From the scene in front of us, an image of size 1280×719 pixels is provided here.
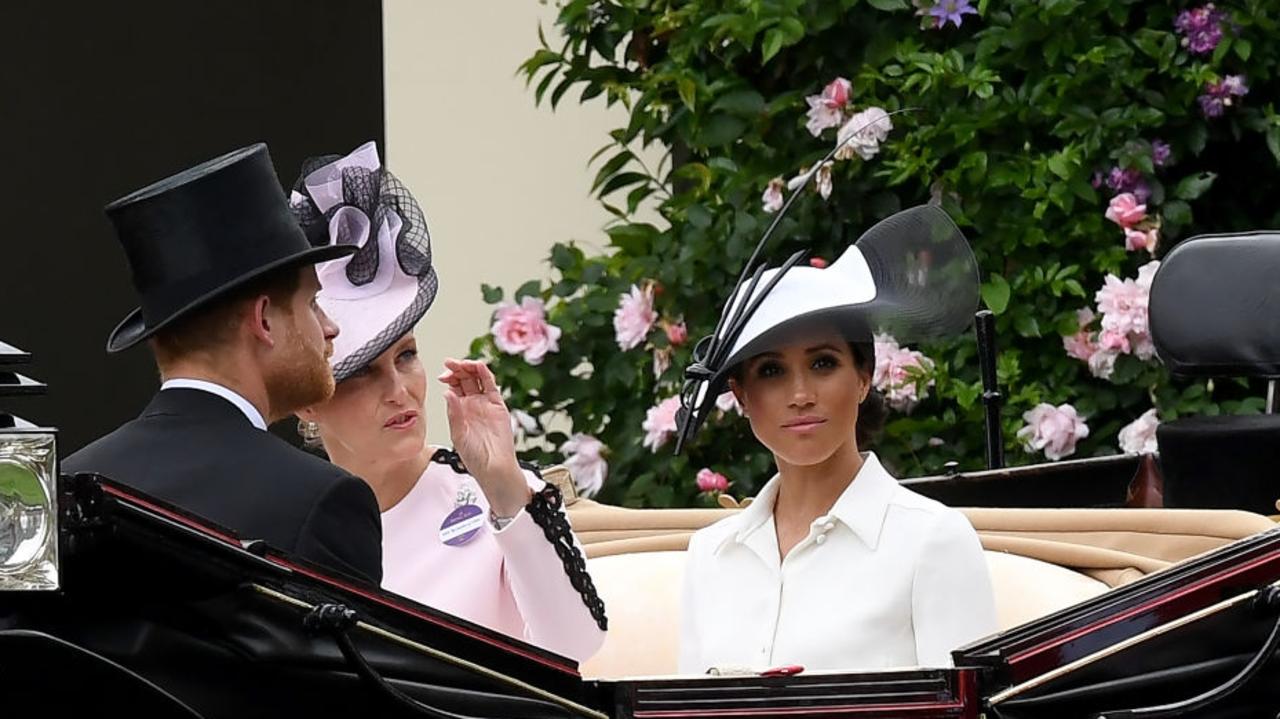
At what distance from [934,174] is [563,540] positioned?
6.50 feet

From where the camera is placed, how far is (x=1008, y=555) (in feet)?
10.3

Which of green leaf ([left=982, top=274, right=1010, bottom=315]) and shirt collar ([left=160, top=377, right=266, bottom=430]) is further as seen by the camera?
green leaf ([left=982, top=274, right=1010, bottom=315])

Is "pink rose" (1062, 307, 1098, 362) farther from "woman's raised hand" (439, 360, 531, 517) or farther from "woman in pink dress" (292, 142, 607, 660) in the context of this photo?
"woman's raised hand" (439, 360, 531, 517)

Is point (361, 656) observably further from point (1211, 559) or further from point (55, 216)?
point (55, 216)

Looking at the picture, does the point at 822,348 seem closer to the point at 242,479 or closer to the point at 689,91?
the point at 242,479

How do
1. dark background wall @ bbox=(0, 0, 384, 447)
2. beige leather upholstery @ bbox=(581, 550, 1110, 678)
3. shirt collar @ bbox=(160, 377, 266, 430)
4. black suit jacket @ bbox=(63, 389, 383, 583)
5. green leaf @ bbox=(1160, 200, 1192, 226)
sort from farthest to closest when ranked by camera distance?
1. dark background wall @ bbox=(0, 0, 384, 447)
2. green leaf @ bbox=(1160, 200, 1192, 226)
3. beige leather upholstery @ bbox=(581, 550, 1110, 678)
4. shirt collar @ bbox=(160, 377, 266, 430)
5. black suit jacket @ bbox=(63, 389, 383, 583)

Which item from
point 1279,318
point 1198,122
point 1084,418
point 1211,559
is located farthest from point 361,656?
point 1198,122

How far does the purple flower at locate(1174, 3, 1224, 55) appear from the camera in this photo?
4254 mm

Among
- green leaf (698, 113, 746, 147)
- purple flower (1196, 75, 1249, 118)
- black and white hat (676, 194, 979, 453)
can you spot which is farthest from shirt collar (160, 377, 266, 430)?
purple flower (1196, 75, 1249, 118)

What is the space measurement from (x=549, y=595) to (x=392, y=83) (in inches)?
107

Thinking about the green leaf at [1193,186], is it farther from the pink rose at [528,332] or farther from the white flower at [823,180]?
the pink rose at [528,332]

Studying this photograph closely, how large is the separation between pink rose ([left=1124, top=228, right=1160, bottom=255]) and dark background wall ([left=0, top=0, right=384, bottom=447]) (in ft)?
5.81

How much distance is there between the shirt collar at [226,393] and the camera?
7.91 feet

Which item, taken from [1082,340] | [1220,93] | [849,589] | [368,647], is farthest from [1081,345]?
[368,647]
